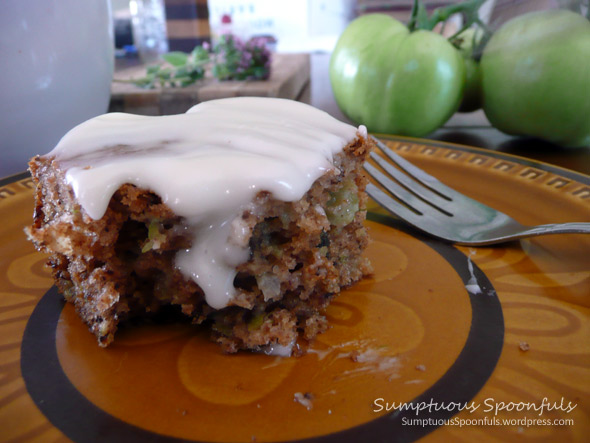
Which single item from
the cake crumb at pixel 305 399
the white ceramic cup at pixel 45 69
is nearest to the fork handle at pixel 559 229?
the cake crumb at pixel 305 399

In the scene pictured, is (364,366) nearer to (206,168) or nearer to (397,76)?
(206,168)

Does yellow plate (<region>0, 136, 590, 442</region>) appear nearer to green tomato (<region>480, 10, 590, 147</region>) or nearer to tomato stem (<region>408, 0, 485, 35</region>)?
green tomato (<region>480, 10, 590, 147</region>)

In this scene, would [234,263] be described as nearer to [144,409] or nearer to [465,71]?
[144,409]

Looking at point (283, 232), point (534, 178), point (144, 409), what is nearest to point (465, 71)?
point (534, 178)

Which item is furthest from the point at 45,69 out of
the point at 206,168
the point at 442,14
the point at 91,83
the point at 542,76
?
the point at 542,76

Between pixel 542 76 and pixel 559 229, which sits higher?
pixel 542 76
